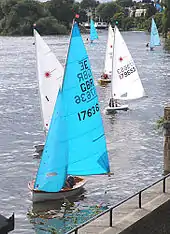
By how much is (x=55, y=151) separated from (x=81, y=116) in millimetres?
1578

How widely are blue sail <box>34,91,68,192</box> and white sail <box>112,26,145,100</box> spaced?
942 inches

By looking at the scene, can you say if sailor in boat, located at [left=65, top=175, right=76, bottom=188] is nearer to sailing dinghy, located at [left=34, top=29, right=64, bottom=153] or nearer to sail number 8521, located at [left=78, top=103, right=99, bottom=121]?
sail number 8521, located at [left=78, top=103, right=99, bottom=121]

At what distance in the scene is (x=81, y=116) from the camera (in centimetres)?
2150

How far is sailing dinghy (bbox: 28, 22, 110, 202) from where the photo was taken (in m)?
21.0

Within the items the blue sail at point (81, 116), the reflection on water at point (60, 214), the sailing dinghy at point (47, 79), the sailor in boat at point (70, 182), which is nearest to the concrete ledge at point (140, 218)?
the reflection on water at point (60, 214)

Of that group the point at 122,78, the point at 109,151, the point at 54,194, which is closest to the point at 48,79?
the point at 109,151

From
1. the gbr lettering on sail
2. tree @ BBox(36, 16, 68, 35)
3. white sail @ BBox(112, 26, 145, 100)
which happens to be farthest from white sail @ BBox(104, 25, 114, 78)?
tree @ BBox(36, 16, 68, 35)

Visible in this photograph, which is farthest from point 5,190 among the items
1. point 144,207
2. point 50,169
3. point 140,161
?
point 144,207

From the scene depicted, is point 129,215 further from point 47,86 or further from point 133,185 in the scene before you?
point 47,86

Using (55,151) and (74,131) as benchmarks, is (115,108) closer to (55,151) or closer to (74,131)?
(74,131)

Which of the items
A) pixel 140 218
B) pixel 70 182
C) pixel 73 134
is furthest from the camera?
pixel 70 182

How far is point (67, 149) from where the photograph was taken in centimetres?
2144

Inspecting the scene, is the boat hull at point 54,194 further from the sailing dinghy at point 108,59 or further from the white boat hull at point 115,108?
the sailing dinghy at point 108,59

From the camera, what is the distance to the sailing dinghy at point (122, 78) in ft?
147
